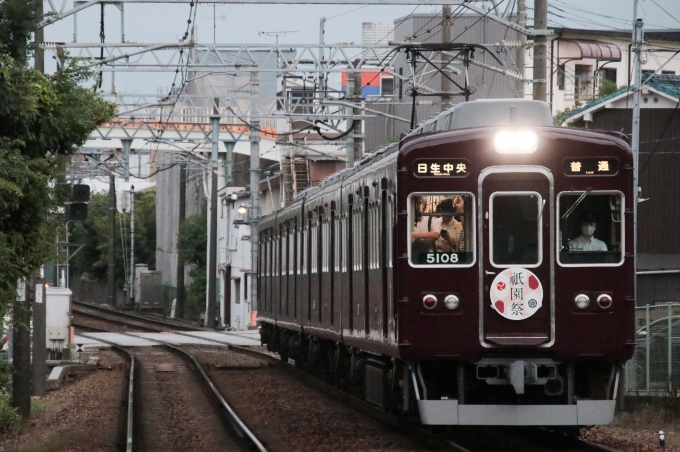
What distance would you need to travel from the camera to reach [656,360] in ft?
52.2

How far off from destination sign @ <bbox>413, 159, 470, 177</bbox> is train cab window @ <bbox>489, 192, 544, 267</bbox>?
36 cm

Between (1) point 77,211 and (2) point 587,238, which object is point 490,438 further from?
(1) point 77,211

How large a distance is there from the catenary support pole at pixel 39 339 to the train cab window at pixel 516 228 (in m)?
7.28

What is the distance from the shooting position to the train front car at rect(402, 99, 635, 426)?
11344 mm

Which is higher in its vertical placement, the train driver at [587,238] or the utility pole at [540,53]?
the utility pole at [540,53]

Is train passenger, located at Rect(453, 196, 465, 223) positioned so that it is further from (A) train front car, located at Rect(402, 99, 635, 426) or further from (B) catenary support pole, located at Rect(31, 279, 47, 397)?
(B) catenary support pole, located at Rect(31, 279, 47, 397)

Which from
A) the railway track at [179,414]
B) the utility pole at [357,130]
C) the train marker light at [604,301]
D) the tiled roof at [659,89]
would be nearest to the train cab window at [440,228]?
the train marker light at [604,301]

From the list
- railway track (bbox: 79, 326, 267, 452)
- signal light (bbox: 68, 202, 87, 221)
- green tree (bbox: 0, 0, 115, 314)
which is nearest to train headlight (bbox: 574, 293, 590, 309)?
railway track (bbox: 79, 326, 267, 452)

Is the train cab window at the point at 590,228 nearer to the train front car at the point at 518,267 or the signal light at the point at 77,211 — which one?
the train front car at the point at 518,267

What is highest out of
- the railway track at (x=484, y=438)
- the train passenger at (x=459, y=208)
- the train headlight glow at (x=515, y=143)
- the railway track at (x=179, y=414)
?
the train headlight glow at (x=515, y=143)

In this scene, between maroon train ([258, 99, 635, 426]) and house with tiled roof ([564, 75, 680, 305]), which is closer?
maroon train ([258, 99, 635, 426])

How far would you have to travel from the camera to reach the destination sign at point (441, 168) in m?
11.5

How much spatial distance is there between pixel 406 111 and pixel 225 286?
11.9 metres

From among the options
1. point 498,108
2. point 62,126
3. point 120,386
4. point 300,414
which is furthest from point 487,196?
point 120,386
